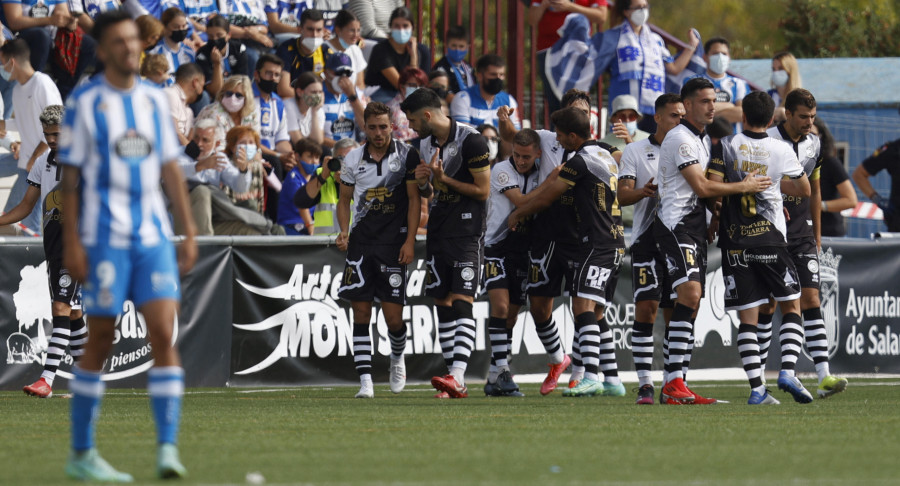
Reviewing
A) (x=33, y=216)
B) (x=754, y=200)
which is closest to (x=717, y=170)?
(x=754, y=200)

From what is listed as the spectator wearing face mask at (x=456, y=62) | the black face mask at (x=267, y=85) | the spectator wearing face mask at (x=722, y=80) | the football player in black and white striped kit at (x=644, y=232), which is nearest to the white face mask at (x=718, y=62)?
the spectator wearing face mask at (x=722, y=80)

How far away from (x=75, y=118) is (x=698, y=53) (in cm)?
1365

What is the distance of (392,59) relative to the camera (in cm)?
1802

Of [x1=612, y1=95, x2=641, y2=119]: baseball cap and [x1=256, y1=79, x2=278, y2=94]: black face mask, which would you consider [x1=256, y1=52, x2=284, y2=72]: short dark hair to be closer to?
[x1=256, y1=79, x2=278, y2=94]: black face mask

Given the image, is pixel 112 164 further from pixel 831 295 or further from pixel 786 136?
pixel 831 295

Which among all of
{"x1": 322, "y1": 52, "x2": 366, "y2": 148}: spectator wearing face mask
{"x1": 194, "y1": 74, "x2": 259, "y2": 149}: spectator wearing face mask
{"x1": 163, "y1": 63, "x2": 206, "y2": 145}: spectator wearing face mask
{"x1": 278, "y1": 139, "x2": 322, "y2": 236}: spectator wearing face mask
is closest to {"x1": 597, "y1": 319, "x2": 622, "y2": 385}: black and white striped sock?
A: {"x1": 278, "y1": 139, "x2": 322, "y2": 236}: spectator wearing face mask

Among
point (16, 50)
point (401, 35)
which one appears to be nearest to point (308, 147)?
point (401, 35)

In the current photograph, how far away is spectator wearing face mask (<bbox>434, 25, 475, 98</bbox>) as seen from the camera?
18141 mm

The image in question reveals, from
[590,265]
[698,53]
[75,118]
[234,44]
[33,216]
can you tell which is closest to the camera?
[75,118]

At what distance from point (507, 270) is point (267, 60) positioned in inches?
228

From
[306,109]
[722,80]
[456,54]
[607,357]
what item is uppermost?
[456,54]

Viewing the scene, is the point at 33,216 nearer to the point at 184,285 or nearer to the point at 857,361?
the point at 184,285

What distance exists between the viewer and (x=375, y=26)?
20203mm

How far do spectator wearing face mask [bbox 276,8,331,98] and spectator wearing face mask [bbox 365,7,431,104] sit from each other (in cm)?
65
